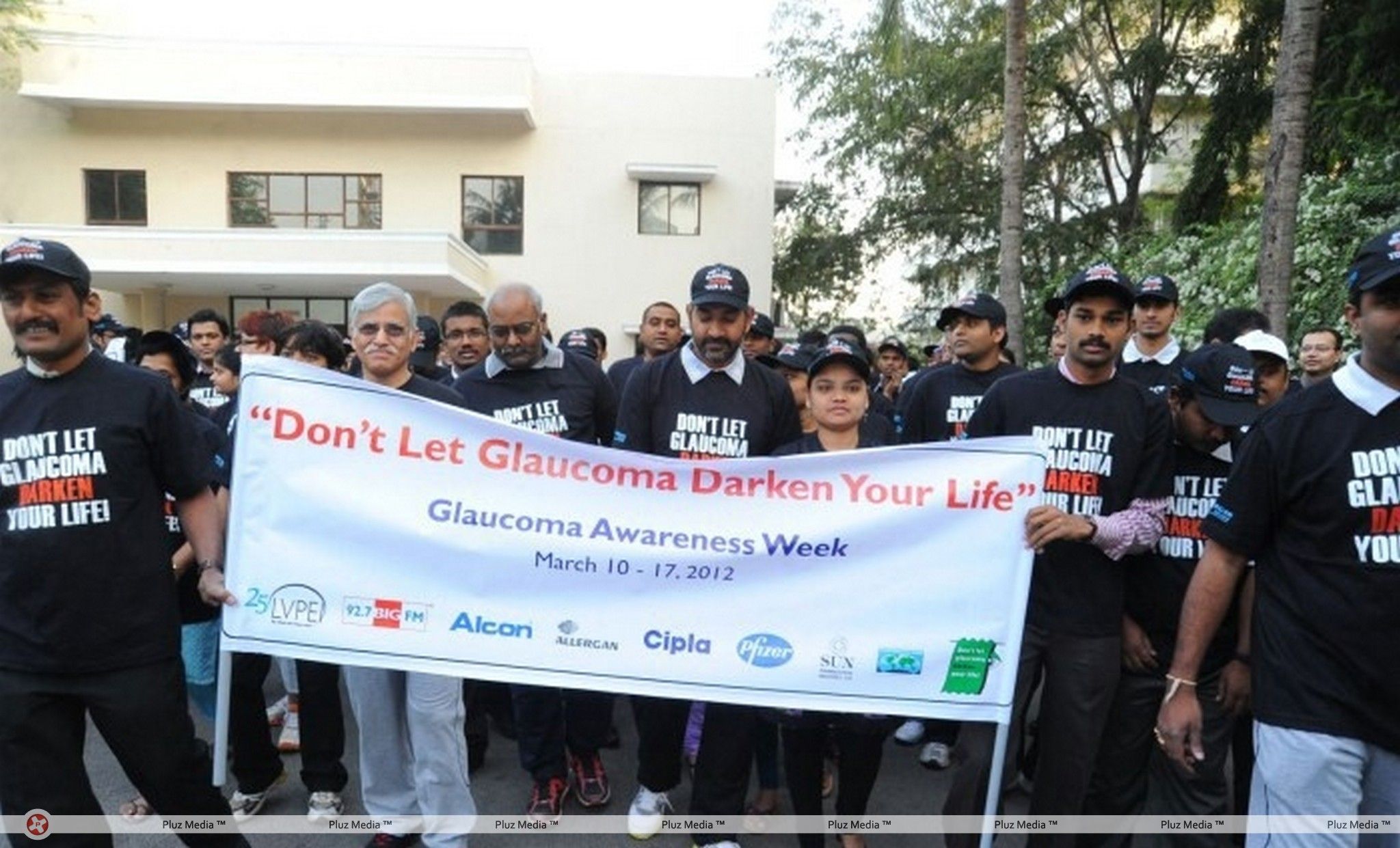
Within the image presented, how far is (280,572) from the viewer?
124 inches

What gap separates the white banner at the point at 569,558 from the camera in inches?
123

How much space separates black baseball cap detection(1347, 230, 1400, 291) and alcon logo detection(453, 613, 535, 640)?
8.95 ft

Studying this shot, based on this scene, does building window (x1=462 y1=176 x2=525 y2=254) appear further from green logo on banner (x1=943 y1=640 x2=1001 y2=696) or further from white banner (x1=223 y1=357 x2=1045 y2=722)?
green logo on banner (x1=943 y1=640 x2=1001 y2=696)

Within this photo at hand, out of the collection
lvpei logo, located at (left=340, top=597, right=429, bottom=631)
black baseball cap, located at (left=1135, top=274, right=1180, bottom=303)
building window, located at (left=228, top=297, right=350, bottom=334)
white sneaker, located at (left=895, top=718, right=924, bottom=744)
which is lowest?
white sneaker, located at (left=895, top=718, right=924, bottom=744)

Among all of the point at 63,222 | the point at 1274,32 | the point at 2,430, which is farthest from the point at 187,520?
the point at 63,222

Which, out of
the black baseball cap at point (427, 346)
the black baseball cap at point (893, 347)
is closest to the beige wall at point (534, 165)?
the black baseball cap at point (893, 347)

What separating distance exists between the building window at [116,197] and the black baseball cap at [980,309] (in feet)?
73.3

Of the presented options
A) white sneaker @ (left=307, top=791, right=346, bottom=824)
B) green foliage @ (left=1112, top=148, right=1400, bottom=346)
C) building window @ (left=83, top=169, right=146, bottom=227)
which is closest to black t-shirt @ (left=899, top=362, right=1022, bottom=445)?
white sneaker @ (left=307, top=791, right=346, bottom=824)

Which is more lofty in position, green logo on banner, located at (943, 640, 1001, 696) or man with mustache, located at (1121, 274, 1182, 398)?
man with mustache, located at (1121, 274, 1182, 398)

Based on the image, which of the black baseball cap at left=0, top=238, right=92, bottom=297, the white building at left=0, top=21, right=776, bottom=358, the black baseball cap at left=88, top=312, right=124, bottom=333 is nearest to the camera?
the black baseball cap at left=0, top=238, right=92, bottom=297

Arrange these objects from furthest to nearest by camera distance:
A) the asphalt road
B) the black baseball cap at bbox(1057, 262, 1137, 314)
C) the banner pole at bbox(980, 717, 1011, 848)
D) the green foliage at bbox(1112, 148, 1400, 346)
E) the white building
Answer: the white building < the green foliage at bbox(1112, 148, 1400, 346) < the asphalt road < the black baseball cap at bbox(1057, 262, 1137, 314) < the banner pole at bbox(980, 717, 1011, 848)

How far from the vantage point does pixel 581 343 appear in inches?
282

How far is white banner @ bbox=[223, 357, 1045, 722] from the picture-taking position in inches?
123

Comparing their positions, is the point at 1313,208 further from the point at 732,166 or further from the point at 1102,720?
the point at 732,166
